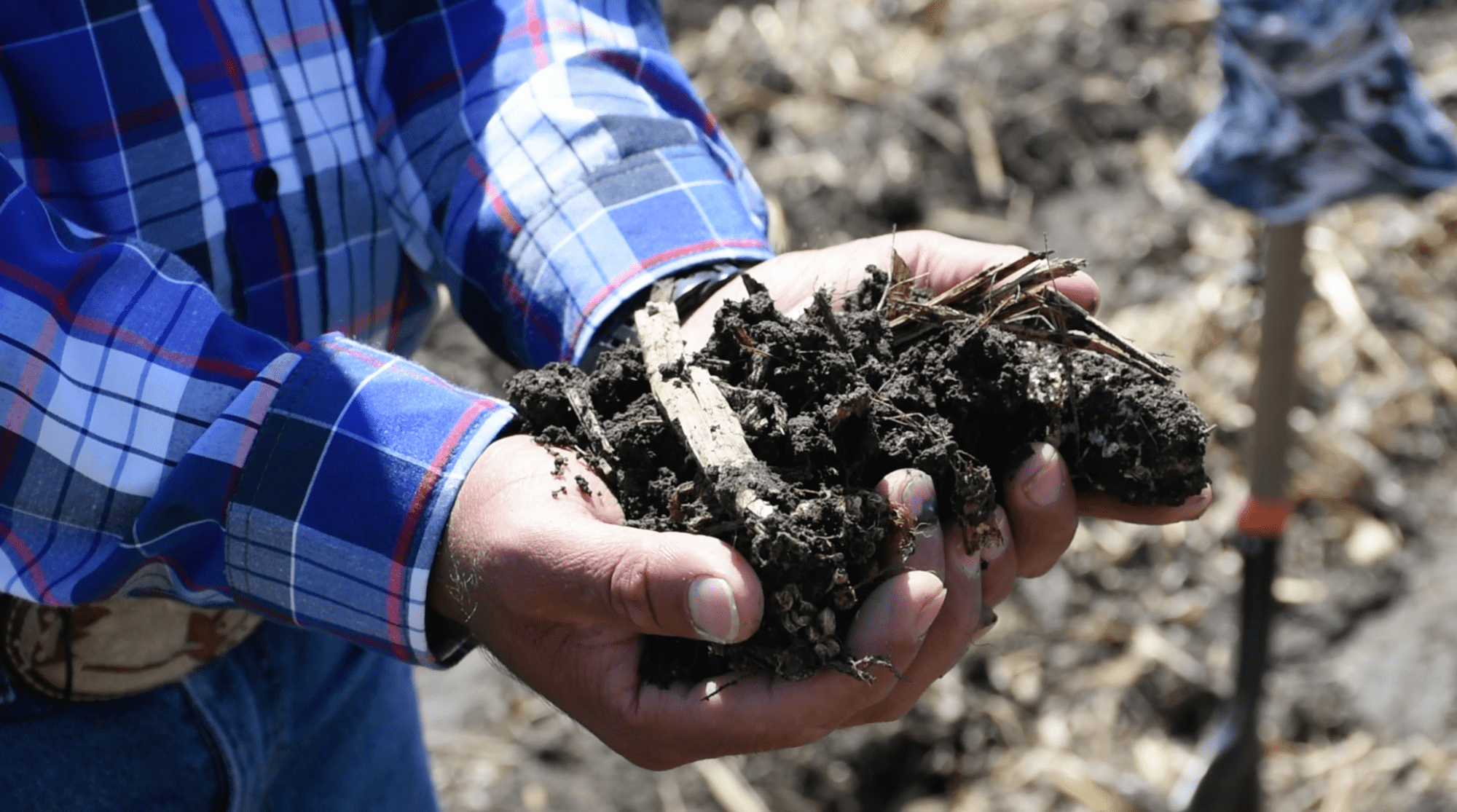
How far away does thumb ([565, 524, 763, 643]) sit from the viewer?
124 cm

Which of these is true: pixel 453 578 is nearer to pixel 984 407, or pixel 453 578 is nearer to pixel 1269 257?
pixel 984 407

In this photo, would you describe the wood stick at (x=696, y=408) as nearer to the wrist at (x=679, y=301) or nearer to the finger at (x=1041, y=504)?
the wrist at (x=679, y=301)

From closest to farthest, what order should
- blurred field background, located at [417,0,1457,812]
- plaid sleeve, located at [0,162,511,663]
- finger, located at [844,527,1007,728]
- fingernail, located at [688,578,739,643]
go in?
fingernail, located at [688,578,739,643]
plaid sleeve, located at [0,162,511,663]
finger, located at [844,527,1007,728]
blurred field background, located at [417,0,1457,812]

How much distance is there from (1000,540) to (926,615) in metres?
0.19

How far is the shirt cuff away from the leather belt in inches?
12.8

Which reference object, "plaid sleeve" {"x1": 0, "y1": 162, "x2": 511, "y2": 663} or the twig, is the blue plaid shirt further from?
the twig

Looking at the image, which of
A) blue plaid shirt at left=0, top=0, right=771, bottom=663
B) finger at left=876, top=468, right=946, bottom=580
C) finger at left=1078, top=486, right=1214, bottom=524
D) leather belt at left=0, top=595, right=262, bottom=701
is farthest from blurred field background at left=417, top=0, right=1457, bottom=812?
leather belt at left=0, top=595, right=262, bottom=701

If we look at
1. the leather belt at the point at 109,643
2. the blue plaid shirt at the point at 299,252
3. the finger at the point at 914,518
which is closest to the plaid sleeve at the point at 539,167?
the blue plaid shirt at the point at 299,252

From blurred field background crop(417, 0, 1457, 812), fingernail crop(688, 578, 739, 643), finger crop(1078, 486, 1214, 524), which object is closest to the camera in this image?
fingernail crop(688, 578, 739, 643)

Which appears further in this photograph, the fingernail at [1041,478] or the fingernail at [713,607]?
the fingernail at [1041,478]

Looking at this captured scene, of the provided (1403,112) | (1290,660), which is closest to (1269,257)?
(1403,112)

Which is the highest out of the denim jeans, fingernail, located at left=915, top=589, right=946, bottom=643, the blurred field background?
fingernail, located at left=915, top=589, right=946, bottom=643

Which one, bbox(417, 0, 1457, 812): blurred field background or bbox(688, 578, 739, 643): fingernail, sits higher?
bbox(688, 578, 739, 643): fingernail

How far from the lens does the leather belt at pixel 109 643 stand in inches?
60.8
